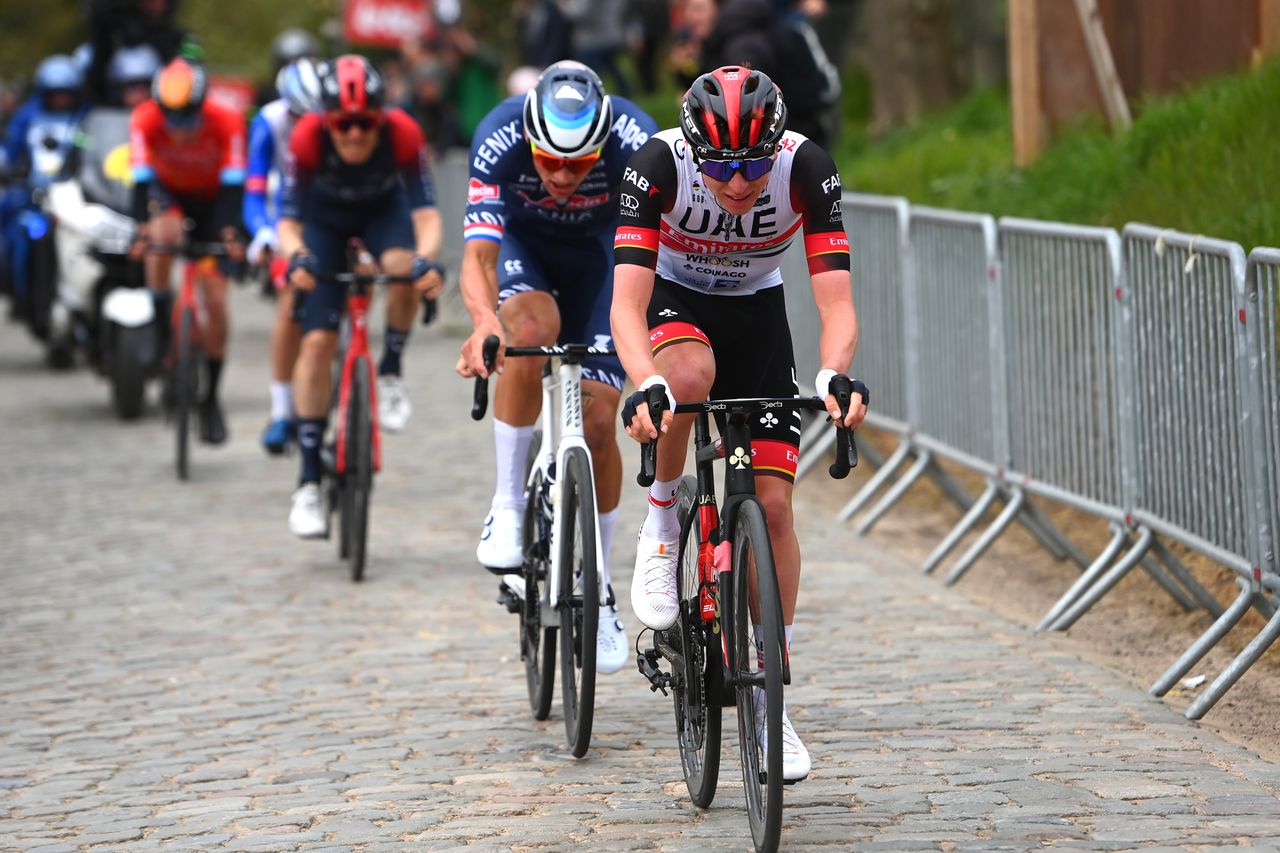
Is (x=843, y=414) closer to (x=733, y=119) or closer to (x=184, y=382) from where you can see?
(x=733, y=119)

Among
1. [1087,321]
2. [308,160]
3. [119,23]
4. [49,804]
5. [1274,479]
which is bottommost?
[49,804]

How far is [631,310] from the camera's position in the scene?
5875 millimetres

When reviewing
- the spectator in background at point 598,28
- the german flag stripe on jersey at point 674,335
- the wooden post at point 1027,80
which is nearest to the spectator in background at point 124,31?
the spectator in background at point 598,28

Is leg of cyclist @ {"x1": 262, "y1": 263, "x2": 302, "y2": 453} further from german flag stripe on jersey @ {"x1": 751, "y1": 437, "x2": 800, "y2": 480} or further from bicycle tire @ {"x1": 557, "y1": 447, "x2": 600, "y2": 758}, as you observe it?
german flag stripe on jersey @ {"x1": 751, "y1": 437, "x2": 800, "y2": 480}

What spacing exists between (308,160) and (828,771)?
5.03 metres

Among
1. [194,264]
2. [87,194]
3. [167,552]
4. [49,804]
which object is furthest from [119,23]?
[49,804]

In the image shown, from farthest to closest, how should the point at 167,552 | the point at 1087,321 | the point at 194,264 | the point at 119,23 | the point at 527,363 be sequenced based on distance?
the point at 119,23, the point at 194,264, the point at 167,552, the point at 1087,321, the point at 527,363

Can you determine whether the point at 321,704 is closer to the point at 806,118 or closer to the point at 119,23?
the point at 806,118

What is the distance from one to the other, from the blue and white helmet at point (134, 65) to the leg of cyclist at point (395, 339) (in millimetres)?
8166

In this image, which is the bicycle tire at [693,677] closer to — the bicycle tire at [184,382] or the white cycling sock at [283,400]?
the white cycling sock at [283,400]

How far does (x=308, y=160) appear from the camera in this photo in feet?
34.3

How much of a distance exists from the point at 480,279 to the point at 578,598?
116cm

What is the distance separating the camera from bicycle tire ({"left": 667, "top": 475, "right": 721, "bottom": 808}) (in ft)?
19.6

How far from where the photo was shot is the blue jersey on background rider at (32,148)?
19328mm
